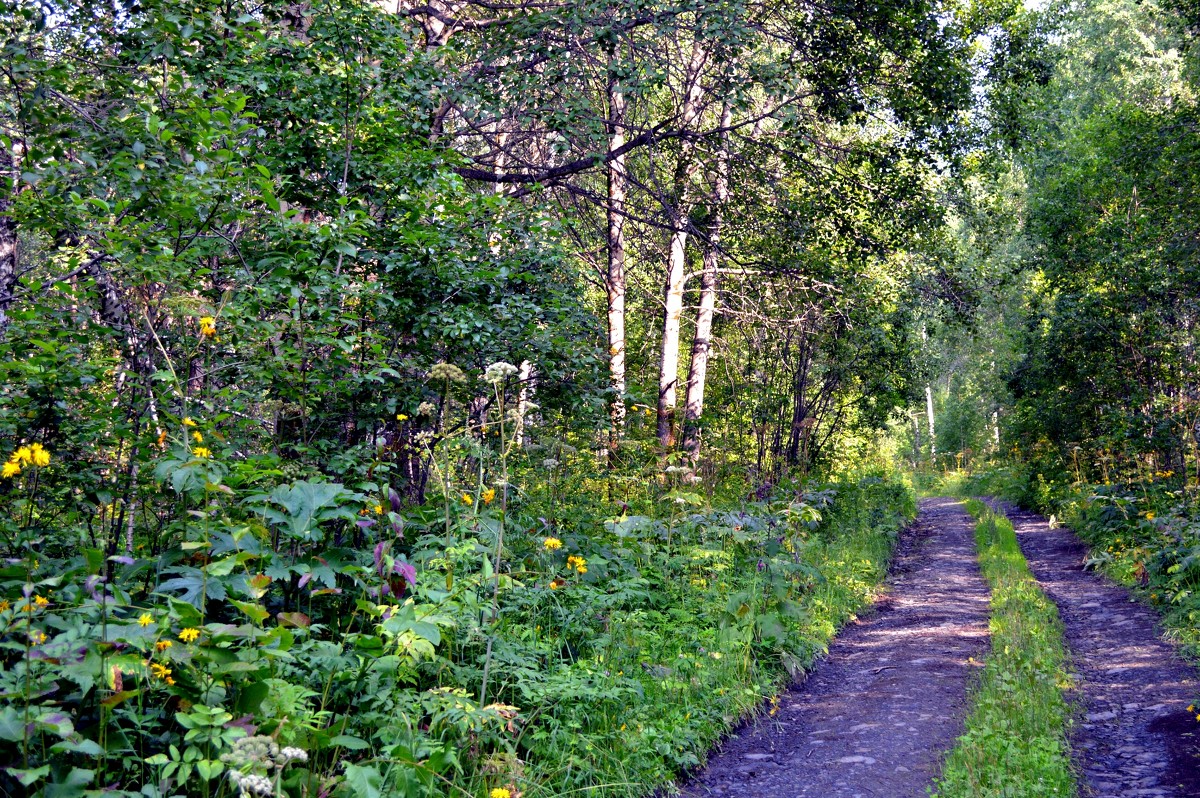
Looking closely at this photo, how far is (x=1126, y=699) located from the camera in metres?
5.86

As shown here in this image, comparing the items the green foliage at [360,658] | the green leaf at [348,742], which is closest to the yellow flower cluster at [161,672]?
the green foliage at [360,658]

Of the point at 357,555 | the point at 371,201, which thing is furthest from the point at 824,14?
the point at 357,555

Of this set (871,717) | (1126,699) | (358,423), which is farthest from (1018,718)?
(358,423)

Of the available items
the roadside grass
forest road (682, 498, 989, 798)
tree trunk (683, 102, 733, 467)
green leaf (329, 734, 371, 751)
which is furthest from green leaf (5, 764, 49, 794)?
tree trunk (683, 102, 733, 467)

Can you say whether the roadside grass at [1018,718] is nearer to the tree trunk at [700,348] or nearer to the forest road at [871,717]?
the forest road at [871,717]

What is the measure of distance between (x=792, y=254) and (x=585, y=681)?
7.56m

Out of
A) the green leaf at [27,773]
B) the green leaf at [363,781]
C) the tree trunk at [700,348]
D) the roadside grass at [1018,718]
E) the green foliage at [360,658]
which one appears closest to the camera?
the green leaf at [27,773]

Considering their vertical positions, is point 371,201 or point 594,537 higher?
point 371,201

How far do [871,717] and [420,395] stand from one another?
3.66 meters

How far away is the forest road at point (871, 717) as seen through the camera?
4.42m

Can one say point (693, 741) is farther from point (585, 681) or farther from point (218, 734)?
point (218, 734)

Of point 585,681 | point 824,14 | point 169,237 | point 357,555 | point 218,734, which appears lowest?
point 585,681

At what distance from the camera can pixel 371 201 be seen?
6.08m

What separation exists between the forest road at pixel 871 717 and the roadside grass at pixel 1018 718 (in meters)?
0.17
